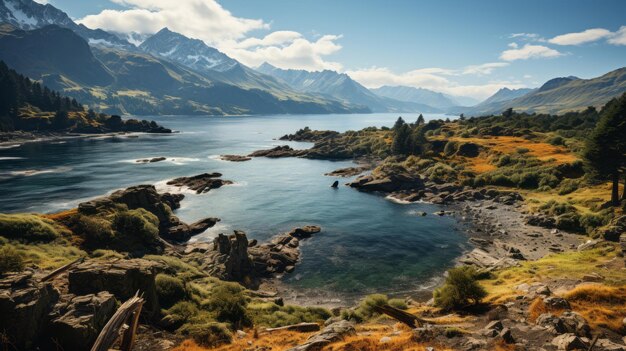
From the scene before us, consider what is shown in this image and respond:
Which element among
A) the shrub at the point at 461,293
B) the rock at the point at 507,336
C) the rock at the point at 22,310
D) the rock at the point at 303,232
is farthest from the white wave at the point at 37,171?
the rock at the point at 507,336

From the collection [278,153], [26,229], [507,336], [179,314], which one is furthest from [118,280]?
[278,153]

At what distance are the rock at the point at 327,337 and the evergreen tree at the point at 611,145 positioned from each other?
59.8 metres

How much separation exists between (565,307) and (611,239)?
99.3 ft

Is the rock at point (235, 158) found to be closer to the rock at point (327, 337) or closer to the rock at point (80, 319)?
the rock at point (80, 319)

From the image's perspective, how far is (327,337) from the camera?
1883 centimetres

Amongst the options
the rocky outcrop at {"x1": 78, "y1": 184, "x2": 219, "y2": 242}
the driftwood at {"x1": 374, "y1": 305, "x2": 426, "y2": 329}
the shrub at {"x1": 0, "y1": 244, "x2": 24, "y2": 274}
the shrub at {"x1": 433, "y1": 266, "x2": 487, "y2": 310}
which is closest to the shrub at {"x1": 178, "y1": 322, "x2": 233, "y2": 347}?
the driftwood at {"x1": 374, "y1": 305, "x2": 426, "y2": 329}

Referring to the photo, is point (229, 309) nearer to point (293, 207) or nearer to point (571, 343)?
point (571, 343)

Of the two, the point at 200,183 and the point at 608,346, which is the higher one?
the point at 608,346

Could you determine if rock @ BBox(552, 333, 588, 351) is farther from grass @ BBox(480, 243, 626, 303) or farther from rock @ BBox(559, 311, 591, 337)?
grass @ BBox(480, 243, 626, 303)

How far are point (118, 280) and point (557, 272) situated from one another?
34.7 meters

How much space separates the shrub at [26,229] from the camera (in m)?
31.7

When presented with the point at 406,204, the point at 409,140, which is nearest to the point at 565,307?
the point at 406,204

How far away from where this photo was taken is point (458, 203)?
77750 millimetres

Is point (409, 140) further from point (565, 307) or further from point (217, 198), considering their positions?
point (565, 307)
